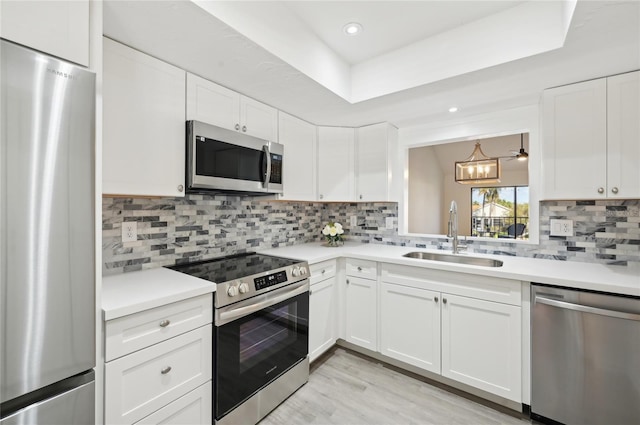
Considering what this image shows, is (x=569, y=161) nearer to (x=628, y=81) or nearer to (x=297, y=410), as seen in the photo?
(x=628, y=81)

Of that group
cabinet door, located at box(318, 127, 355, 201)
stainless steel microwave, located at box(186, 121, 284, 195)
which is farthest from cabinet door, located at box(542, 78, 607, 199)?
stainless steel microwave, located at box(186, 121, 284, 195)

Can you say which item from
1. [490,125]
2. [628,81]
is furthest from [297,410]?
[628,81]

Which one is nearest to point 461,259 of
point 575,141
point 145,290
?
point 575,141

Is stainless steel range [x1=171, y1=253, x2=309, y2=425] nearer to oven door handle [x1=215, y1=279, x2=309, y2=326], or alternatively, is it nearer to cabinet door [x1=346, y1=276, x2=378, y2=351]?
oven door handle [x1=215, y1=279, x2=309, y2=326]

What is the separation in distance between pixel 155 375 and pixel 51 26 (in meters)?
1.42

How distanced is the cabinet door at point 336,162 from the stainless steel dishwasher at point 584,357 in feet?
5.70

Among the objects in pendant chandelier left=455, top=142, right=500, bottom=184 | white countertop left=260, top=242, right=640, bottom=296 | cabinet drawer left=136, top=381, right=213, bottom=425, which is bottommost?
cabinet drawer left=136, top=381, right=213, bottom=425

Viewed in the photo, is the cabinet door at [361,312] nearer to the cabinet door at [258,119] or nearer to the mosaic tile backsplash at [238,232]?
the mosaic tile backsplash at [238,232]

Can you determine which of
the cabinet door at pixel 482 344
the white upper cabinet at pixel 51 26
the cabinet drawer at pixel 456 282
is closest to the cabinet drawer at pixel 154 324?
the white upper cabinet at pixel 51 26

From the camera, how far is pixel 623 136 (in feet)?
5.73

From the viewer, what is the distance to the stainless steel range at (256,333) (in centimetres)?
153

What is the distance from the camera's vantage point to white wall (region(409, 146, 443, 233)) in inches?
162

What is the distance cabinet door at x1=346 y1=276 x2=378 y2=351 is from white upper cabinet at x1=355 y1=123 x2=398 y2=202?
87 cm

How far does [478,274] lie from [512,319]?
328mm
